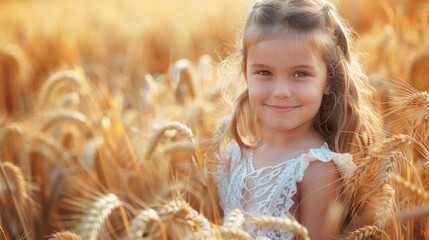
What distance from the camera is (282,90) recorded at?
1.77 meters

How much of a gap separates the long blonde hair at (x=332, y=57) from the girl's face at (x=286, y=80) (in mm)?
38

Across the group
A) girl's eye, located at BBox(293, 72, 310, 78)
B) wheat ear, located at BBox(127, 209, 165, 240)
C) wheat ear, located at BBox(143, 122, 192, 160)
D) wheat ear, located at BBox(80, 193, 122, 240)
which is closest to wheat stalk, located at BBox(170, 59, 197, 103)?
wheat ear, located at BBox(143, 122, 192, 160)

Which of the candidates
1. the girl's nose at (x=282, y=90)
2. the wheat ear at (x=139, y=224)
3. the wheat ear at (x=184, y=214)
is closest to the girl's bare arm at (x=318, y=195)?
the girl's nose at (x=282, y=90)

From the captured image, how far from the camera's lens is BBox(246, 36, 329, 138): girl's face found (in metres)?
1.77

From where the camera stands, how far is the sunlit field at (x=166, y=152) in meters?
1.48

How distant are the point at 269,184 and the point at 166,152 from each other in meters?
0.54

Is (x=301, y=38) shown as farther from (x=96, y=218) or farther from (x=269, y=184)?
(x=96, y=218)

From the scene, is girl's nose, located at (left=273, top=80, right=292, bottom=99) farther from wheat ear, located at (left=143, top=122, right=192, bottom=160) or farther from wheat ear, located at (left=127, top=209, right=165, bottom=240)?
wheat ear, located at (left=127, top=209, right=165, bottom=240)

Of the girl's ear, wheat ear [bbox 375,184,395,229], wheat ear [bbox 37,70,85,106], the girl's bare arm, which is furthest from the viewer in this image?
wheat ear [bbox 37,70,85,106]

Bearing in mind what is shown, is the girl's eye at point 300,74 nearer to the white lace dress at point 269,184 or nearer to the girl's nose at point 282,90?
the girl's nose at point 282,90

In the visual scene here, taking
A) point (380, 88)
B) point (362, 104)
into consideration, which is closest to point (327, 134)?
point (362, 104)

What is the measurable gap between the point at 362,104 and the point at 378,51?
974mm

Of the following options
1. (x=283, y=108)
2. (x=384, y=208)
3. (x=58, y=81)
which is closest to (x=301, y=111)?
(x=283, y=108)

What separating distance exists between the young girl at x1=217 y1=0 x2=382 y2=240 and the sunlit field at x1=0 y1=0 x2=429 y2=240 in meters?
0.09
